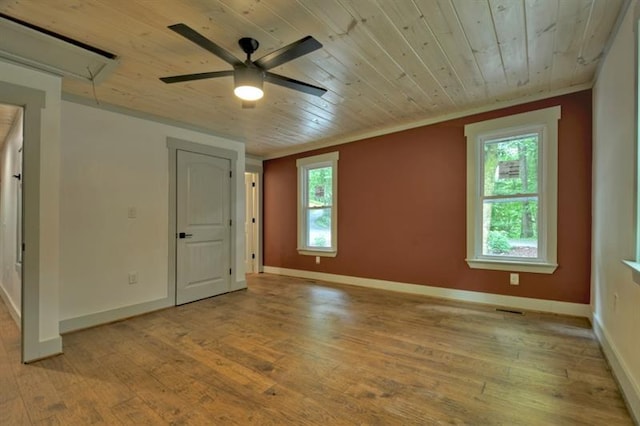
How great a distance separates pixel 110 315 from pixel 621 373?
437 centimetres

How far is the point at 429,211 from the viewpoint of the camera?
421 centimetres

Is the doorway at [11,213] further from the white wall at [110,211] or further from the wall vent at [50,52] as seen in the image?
the wall vent at [50,52]

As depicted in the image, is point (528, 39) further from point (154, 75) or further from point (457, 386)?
point (154, 75)

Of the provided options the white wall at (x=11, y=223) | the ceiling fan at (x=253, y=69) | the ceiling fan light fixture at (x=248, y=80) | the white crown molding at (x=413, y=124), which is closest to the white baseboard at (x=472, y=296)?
the white crown molding at (x=413, y=124)

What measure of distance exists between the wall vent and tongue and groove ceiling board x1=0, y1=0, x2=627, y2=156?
79mm

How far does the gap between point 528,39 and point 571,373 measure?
240cm

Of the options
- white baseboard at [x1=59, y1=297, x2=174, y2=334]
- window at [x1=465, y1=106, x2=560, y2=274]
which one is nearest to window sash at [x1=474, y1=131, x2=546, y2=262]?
window at [x1=465, y1=106, x2=560, y2=274]

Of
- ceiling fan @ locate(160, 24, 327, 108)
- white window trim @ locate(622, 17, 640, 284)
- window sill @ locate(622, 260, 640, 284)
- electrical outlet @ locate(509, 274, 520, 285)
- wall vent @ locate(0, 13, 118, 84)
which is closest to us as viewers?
window sill @ locate(622, 260, 640, 284)

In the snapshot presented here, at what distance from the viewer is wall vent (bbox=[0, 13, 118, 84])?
6.76 feet

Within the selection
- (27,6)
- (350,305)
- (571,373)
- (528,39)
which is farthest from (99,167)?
(571,373)

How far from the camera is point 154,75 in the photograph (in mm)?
2744

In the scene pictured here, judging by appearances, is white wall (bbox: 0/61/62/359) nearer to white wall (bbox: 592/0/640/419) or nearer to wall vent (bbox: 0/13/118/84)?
wall vent (bbox: 0/13/118/84)

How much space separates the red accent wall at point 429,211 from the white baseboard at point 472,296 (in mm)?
61

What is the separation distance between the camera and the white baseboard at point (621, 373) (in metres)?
1.67
